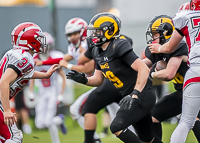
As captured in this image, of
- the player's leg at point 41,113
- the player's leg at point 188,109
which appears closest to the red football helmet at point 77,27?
the player's leg at point 41,113

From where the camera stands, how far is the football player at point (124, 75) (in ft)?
15.2

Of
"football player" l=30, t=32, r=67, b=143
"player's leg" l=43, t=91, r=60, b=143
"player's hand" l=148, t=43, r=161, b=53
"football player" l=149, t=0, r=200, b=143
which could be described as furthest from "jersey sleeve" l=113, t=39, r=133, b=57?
"football player" l=30, t=32, r=67, b=143

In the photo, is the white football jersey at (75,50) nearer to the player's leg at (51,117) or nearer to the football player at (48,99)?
the football player at (48,99)

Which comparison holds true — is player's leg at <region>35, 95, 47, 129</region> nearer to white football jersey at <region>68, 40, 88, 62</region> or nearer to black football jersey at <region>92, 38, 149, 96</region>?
white football jersey at <region>68, 40, 88, 62</region>

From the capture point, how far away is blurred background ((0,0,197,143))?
388 inches

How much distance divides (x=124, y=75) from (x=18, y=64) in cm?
122

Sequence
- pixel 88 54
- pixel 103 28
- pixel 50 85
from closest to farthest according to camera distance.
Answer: pixel 103 28
pixel 88 54
pixel 50 85

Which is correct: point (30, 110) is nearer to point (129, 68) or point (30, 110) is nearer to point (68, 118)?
point (68, 118)

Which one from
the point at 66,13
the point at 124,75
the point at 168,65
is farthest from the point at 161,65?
the point at 66,13

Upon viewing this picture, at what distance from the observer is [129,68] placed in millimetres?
4922

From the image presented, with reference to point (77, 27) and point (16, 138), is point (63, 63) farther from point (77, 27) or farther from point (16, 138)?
point (16, 138)

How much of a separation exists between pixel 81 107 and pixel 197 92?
8.56 feet

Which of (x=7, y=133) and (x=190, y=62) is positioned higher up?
(x=190, y=62)

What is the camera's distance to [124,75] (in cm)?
491
